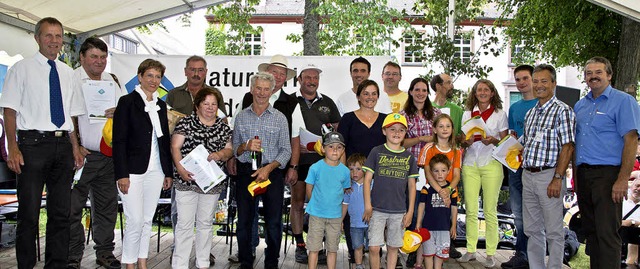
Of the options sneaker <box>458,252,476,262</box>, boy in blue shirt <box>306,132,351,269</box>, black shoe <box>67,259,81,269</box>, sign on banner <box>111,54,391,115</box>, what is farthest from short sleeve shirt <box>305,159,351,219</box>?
sign on banner <box>111,54,391,115</box>

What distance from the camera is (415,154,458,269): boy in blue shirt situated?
457 cm

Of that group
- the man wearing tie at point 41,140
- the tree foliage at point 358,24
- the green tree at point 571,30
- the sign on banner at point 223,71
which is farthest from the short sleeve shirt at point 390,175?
the tree foliage at point 358,24

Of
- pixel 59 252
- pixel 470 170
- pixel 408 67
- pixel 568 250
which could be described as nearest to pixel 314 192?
pixel 470 170

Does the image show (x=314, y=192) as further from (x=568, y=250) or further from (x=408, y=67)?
(x=408, y=67)

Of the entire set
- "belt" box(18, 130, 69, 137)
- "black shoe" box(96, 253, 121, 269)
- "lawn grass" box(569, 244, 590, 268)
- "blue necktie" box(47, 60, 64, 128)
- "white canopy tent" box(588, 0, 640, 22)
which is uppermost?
"white canopy tent" box(588, 0, 640, 22)

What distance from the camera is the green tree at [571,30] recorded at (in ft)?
32.6

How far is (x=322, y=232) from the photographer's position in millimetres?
4473

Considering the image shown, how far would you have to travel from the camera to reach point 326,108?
5309 mm

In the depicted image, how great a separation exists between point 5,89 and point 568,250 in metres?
6.02

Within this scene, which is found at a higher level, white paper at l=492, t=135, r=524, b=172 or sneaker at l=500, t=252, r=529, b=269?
white paper at l=492, t=135, r=524, b=172

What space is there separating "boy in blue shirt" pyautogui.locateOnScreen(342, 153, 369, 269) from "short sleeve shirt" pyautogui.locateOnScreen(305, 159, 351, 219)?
16 centimetres

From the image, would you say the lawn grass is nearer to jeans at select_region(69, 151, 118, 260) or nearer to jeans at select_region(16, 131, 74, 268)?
jeans at select_region(69, 151, 118, 260)

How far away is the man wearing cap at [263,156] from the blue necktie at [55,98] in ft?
4.32

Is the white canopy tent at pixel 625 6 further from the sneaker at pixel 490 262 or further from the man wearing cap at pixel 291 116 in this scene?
the man wearing cap at pixel 291 116
